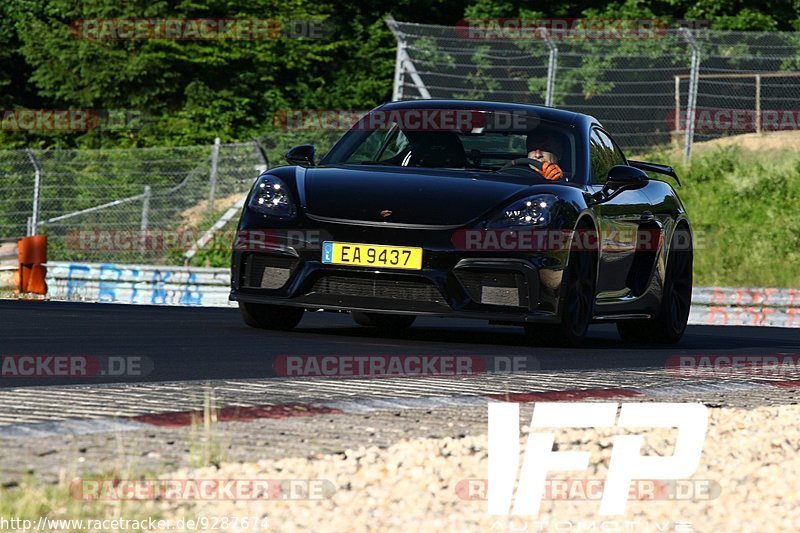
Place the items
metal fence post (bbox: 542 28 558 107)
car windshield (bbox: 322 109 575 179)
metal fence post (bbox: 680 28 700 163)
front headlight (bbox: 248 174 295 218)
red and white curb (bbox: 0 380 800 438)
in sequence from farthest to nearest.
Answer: metal fence post (bbox: 542 28 558 107)
metal fence post (bbox: 680 28 700 163)
car windshield (bbox: 322 109 575 179)
front headlight (bbox: 248 174 295 218)
red and white curb (bbox: 0 380 800 438)

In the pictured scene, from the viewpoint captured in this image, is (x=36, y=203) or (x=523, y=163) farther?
(x=36, y=203)

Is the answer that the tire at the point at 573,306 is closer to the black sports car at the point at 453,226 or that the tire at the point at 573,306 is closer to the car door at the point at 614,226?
the black sports car at the point at 453,226

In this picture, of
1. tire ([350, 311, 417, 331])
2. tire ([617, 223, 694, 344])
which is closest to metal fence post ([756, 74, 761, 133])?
tire ([617, 223, 694, 344])

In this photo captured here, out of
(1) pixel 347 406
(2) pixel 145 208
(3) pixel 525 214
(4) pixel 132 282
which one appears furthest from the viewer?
(2) pixel 145 208

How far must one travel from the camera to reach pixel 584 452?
5.45 m

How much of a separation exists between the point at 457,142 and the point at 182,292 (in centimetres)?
778

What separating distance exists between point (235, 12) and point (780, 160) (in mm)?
22837

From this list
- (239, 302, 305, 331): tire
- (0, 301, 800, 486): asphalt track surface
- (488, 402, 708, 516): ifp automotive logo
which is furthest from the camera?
(239, 302, 305, 331): tire

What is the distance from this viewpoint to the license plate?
8945 mm

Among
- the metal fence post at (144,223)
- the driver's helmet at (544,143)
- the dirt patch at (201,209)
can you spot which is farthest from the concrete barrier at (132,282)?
the driver's helmet at (544,143)

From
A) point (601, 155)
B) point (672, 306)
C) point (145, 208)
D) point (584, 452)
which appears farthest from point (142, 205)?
point (584, 452)

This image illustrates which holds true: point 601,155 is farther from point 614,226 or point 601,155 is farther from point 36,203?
point 36,203

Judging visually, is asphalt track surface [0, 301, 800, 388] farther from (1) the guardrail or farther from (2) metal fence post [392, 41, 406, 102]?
(2) metal fence post [392, 41, 406, 102]

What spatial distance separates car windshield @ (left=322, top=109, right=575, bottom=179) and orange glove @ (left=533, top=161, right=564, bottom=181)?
0.07 m
